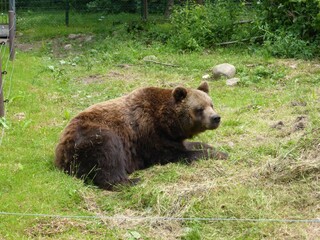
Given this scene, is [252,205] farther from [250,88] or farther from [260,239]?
[250,88]

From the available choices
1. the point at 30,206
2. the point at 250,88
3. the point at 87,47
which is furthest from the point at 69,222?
the point at 87,47

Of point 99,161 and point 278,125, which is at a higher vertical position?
point 99,161

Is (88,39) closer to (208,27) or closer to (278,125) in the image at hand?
(208,27)

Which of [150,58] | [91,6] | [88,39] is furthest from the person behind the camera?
[91,6]

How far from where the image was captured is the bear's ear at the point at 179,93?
703cm

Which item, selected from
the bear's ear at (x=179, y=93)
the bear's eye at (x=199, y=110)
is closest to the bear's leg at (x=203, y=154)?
the bear's eye at (x=199, y=110)

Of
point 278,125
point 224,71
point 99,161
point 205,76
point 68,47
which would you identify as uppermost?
point 99,161

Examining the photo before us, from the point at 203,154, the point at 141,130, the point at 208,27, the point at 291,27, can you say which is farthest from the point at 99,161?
the point at 208,27

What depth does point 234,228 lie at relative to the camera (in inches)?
197

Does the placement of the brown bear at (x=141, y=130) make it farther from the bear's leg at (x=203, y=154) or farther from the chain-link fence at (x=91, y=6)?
the chain-link fence at (x=91, y=6)

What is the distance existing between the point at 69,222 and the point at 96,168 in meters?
1.20

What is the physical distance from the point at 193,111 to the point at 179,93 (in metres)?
0.28

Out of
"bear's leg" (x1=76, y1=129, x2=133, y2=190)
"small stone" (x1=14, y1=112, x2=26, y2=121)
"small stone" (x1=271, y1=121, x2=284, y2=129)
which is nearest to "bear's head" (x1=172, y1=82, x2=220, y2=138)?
"bear's leg" (x1=76, y1=129, x2=133, y2=190)

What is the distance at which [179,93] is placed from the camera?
23.2 ft
